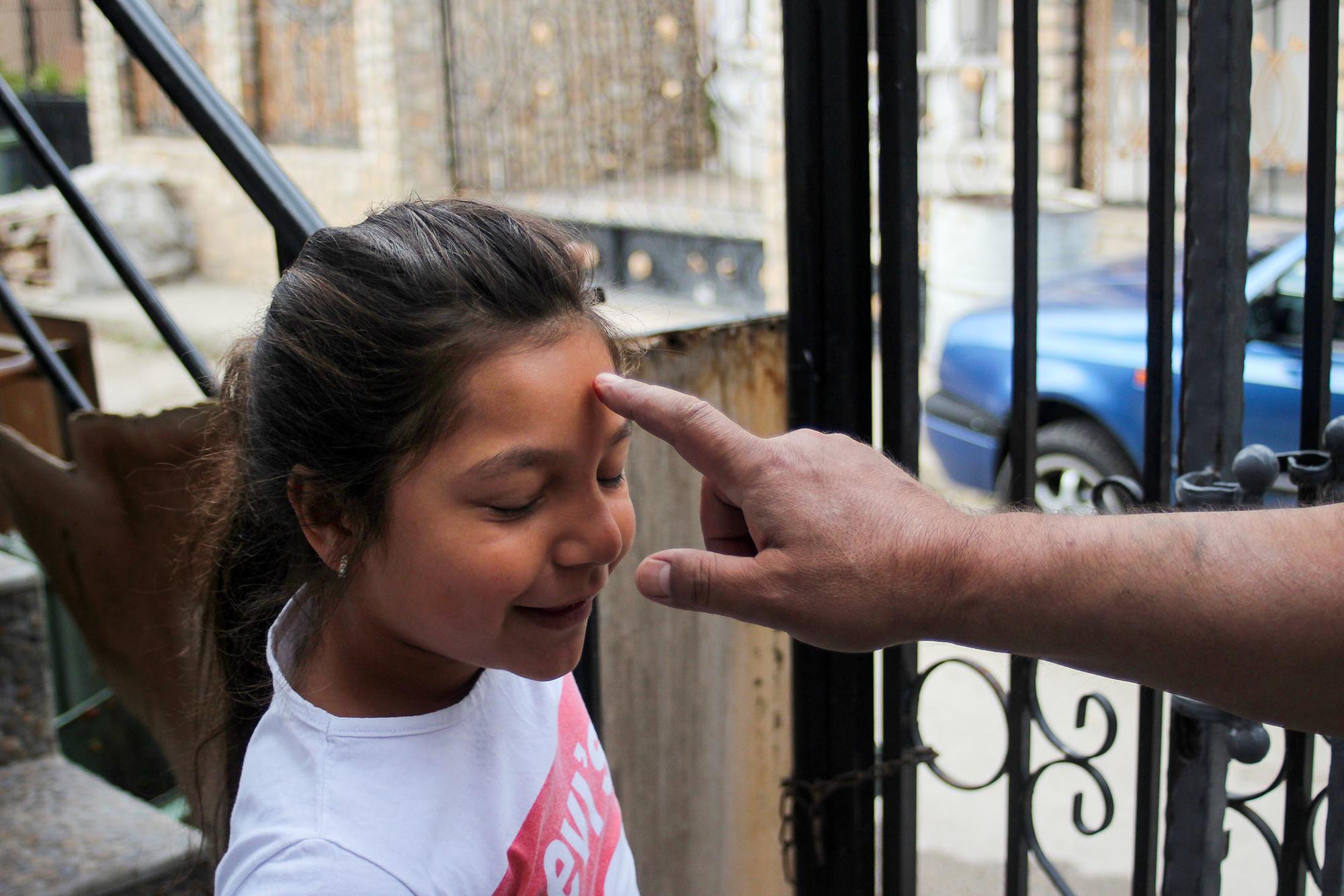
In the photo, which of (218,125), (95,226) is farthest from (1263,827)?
(95,226)

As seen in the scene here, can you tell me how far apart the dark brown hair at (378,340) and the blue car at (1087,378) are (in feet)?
10.7

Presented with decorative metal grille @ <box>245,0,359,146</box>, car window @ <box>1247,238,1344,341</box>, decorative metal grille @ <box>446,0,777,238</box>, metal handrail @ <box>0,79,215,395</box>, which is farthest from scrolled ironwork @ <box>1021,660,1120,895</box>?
decorative metal grille @ <box>245,0,359,146</box>

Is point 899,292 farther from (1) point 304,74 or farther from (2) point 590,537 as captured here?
(1) point 304,74

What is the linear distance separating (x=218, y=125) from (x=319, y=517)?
905 mm

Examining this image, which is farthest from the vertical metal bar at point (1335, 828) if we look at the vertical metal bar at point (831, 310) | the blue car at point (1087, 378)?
the blue car at point (1087, 378)

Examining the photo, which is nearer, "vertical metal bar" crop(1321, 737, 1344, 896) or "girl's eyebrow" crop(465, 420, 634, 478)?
"girl's eyebrow" crop(465, 420, 634, 478)

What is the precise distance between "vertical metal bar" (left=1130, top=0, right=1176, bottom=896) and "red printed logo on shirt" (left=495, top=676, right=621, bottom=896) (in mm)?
764

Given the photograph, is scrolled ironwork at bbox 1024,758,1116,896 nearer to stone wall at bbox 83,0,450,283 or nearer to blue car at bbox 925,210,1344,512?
blue car at bbox 925,210,1344,512

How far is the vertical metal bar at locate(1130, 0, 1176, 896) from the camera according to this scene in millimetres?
1675

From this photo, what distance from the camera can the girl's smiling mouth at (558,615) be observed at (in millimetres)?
1264

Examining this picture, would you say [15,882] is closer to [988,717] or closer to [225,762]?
[225,762]

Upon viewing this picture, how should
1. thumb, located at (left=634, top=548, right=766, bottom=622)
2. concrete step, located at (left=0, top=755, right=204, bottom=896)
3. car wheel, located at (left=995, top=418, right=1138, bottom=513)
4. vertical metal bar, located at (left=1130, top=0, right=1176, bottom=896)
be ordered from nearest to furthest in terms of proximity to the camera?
thumb, located at (left=634, top=548, right=766, bottom=622), vertical metal bar, located at (left=1130, top=0, right=1176, bottom=896), concrete step, located at (left=0, top=755, right=204, bottom=896), car wheel, located at (left=995, top=418, right=1138, bottom=513)

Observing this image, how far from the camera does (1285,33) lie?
9203 mm

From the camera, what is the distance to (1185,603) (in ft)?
3.98
